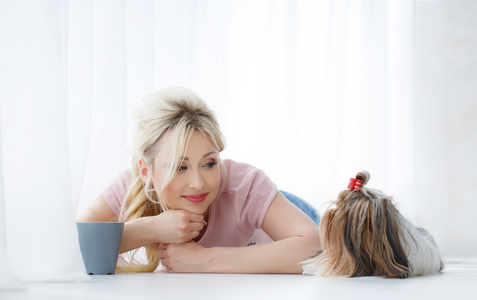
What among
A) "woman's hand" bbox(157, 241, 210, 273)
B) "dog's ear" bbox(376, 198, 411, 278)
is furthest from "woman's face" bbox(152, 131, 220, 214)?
"dog's ear" bbox(376, 198, 411, 278)

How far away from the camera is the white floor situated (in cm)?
102

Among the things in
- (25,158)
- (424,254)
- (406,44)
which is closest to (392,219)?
(424,254)

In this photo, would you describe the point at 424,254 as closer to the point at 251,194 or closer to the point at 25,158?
the point at 251,194

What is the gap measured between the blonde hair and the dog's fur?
1.44 ft

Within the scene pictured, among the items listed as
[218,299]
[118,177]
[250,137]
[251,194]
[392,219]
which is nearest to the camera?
[218,299]

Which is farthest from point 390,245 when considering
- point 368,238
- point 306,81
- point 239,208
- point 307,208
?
point 306,81

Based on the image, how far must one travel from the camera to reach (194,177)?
1.59m

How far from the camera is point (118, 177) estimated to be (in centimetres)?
200

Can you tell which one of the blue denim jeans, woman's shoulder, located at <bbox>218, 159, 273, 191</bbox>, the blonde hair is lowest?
the blue denim jeans

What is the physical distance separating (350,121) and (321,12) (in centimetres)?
63

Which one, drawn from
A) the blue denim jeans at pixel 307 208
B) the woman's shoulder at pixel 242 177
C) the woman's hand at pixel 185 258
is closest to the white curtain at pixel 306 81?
the blue denim jeans at pixel 307 208

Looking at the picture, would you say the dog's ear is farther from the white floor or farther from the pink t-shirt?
the pink t-shirt

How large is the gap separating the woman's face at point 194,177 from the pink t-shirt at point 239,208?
148 mm

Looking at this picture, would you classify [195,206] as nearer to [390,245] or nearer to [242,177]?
[242,177]
